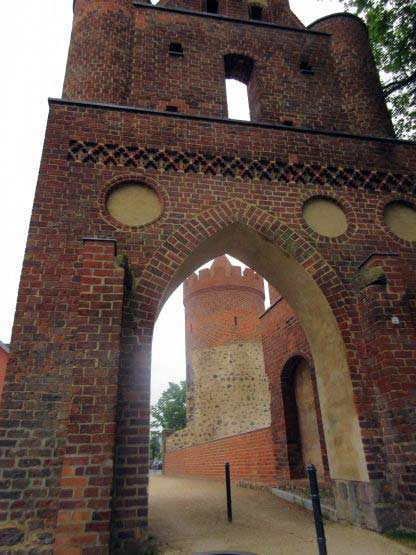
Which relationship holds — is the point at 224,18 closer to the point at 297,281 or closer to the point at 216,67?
the point at 216,67

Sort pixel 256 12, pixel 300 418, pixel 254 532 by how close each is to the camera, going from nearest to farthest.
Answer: pixel 254 532, pixel 300 418, pixel 256 12

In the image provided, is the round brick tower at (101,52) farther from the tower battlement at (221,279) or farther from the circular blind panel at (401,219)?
the tower battlement at (221,279)

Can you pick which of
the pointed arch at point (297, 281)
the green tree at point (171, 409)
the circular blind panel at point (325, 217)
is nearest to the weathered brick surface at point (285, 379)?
the pointed arch at point (297, 281)

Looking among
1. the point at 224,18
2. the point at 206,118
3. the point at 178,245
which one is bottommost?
the point at 178,245

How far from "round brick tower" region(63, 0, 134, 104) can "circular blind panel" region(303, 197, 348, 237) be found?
3980mm

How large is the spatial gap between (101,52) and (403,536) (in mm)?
9103

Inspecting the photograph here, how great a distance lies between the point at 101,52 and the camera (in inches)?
317

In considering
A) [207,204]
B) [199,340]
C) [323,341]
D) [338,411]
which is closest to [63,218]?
[207,204]

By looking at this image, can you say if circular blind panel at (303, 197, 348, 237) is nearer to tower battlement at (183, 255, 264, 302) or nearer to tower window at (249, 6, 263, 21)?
tower window at (249, 6, 263, 21)

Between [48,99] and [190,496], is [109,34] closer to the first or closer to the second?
[48,99]

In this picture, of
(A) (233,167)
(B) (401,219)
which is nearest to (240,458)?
(B) (401,219)

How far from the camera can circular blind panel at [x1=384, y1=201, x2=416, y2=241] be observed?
693 cm

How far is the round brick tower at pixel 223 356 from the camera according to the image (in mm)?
18531

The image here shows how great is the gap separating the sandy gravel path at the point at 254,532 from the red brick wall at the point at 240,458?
6.68 ft
